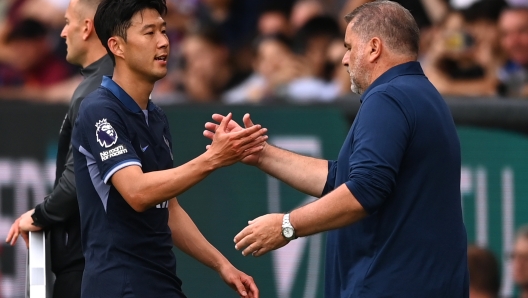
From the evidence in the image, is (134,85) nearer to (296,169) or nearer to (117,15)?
(117,15)

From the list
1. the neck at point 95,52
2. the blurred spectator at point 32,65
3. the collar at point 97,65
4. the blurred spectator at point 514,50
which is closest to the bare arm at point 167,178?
the collar at point 97,65

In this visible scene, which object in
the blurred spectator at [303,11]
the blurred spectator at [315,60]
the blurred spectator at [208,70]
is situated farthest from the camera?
the blurred spectator at [303,11]

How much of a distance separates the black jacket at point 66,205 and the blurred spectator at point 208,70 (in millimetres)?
3658

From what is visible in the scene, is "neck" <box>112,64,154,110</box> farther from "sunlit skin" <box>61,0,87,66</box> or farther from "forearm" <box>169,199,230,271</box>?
"sunlit skin" <box>61,0,87,66</box>

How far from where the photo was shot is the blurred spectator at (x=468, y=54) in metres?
6.87

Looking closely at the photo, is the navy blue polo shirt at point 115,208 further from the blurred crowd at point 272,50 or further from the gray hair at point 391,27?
the blurred crowd at point 272,50

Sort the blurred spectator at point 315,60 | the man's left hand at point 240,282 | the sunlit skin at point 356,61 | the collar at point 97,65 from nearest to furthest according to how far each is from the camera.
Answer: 1. the sunlit skin at point 356,61
2. the man's left hand at point 240,282
3. the collar at point 97,65
4. the blurred spectator at point 315,60

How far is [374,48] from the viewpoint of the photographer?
405 centimetres

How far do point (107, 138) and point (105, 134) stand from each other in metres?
0.02

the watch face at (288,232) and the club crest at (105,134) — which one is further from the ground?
the club crest at (105,134)

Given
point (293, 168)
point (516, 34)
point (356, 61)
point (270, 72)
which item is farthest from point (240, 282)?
point (270, 72)

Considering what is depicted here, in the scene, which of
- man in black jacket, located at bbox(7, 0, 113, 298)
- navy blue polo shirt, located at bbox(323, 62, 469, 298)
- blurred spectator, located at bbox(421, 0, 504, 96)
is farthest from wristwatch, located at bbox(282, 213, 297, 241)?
blurred spectator, located at bbox(421, 0, 504, 96)

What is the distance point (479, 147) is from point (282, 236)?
2.91 m

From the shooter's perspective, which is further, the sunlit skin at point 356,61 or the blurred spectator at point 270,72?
the blurred spectator at point 270,72
